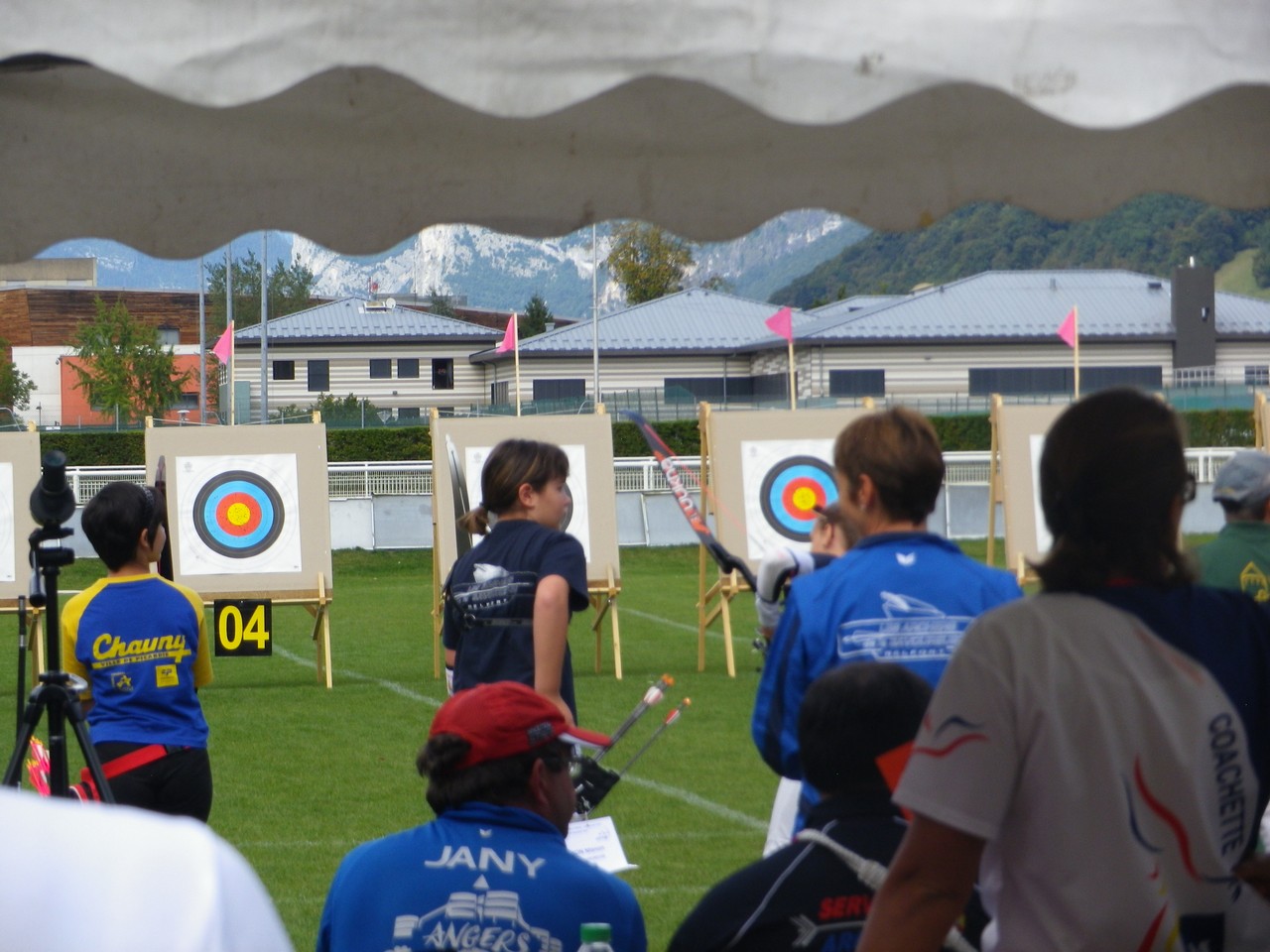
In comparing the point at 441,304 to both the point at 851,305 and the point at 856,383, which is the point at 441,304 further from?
the point at 856,383

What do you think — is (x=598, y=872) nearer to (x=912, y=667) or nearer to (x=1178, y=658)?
(x=912, y=667)

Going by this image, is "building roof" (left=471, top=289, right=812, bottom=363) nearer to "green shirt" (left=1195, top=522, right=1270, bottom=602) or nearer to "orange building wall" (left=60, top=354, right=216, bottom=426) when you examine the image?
"orange building wall" (left=60, top=354, right=216, bottom=426)

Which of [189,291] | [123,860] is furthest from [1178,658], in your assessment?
[189,291]

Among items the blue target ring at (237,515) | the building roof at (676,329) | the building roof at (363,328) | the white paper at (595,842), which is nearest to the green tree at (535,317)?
the building roof at (363,328)

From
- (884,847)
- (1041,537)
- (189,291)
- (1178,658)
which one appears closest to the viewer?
(1178,658)

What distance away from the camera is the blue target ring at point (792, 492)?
9.96 meters

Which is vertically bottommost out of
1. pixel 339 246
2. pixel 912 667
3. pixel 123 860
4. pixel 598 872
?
pixel 598 872

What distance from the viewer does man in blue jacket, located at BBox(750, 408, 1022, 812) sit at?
7.18 ft

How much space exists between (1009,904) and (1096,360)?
4473 cm

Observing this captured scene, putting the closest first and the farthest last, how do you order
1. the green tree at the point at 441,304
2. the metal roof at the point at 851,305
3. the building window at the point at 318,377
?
the metal roof at the point at 851,305
the building window at the point at 318,377
the green tree at the point at 441,304

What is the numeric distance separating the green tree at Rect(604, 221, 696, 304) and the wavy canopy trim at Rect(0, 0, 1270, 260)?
58.3 meters

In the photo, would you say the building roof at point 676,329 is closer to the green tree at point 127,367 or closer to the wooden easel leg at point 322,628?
the green tree at point 127,367

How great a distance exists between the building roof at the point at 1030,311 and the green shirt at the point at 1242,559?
4047 cm

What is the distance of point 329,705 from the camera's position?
841cm
